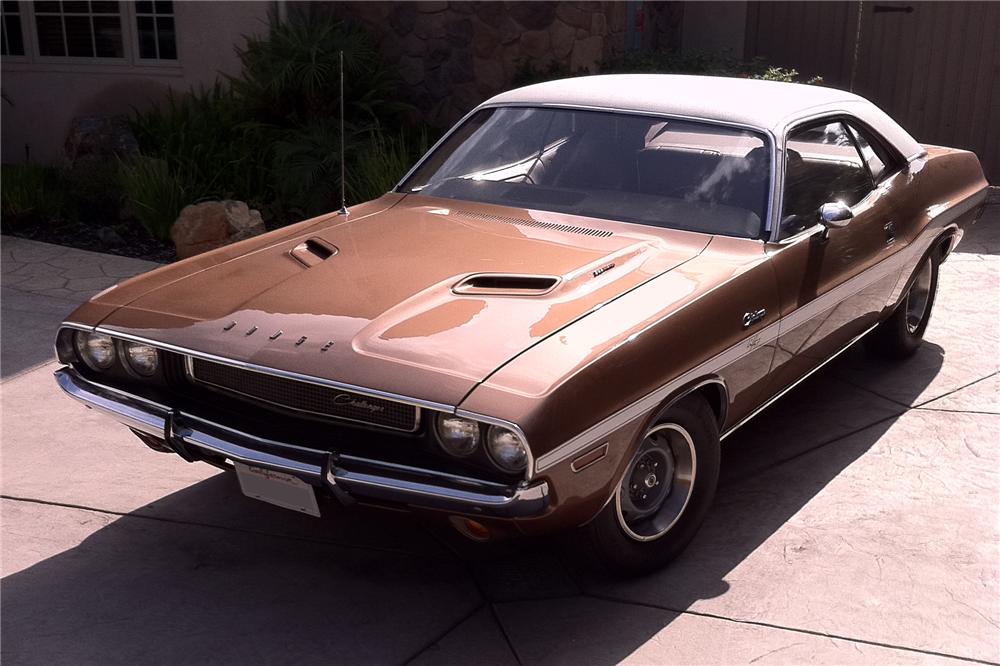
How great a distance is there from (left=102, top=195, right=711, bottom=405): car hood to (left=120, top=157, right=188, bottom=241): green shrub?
13.7ft

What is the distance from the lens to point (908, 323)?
18.5 ft

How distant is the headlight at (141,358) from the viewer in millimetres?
3604

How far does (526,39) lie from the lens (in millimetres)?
9305

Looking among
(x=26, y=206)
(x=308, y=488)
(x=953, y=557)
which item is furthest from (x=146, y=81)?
(x=953, y=557)

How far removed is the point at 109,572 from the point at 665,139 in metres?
2.71

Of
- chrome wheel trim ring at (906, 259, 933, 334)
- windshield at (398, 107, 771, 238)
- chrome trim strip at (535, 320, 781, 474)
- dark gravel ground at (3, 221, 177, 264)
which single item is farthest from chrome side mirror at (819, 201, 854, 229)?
dark gravel ground at (3, 221, 177, 264)

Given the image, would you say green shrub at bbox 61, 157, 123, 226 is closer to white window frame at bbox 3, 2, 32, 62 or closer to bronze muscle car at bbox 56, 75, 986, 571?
white window frame at bbox 3, 2, 32, 62

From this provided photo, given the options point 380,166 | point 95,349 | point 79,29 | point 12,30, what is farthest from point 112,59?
point 95,349

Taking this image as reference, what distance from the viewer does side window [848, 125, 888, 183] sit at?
496 centimetres

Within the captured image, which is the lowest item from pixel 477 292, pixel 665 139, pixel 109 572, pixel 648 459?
pixel 109 572

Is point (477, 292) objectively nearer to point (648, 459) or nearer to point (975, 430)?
point (648, 459)

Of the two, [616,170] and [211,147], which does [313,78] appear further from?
[616,170]

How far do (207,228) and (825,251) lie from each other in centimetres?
480

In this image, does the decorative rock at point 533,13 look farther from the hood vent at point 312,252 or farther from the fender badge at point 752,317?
the fender badge at point 752,317
